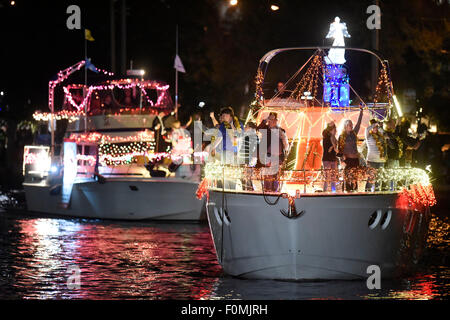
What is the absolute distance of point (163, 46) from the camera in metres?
48.9

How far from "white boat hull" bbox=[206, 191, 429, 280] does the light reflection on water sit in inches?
9.2

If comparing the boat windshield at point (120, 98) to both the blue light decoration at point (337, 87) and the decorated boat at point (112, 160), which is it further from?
the blue light decoration at point (337, 87)

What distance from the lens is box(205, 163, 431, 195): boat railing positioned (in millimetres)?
16266

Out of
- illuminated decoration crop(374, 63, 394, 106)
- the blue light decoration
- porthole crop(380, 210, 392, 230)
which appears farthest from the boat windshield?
porthole crop(380, 210, 392, 230)

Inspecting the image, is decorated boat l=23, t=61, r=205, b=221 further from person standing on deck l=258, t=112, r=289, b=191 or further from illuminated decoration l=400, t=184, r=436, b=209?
illuminated decoration l=400, t=184, r=436, b=209

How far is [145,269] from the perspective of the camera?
1844 cm

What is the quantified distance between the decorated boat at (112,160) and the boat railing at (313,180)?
32.6 ft

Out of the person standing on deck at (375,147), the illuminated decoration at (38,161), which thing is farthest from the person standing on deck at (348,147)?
the illuminated decoration at (38,161)

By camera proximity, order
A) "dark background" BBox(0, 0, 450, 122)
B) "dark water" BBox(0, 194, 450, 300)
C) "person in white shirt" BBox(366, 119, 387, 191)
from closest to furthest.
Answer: "dark water" BBox(0, 194, 450, 300) < "person in white shirt" BBox(366, 119, 387, 191) < "dark background" BBox(0, 0, 450, 122)

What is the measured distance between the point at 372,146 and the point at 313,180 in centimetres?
250

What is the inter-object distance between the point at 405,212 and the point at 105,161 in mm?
12954

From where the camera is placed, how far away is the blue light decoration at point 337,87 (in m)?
20.1

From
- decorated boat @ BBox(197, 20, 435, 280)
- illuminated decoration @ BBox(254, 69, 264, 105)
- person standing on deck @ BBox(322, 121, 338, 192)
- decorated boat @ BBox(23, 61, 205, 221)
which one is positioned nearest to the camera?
decorated boat @ BBox(197, 20, 435, 280)

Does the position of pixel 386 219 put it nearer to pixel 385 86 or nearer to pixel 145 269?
pixel 385 86
